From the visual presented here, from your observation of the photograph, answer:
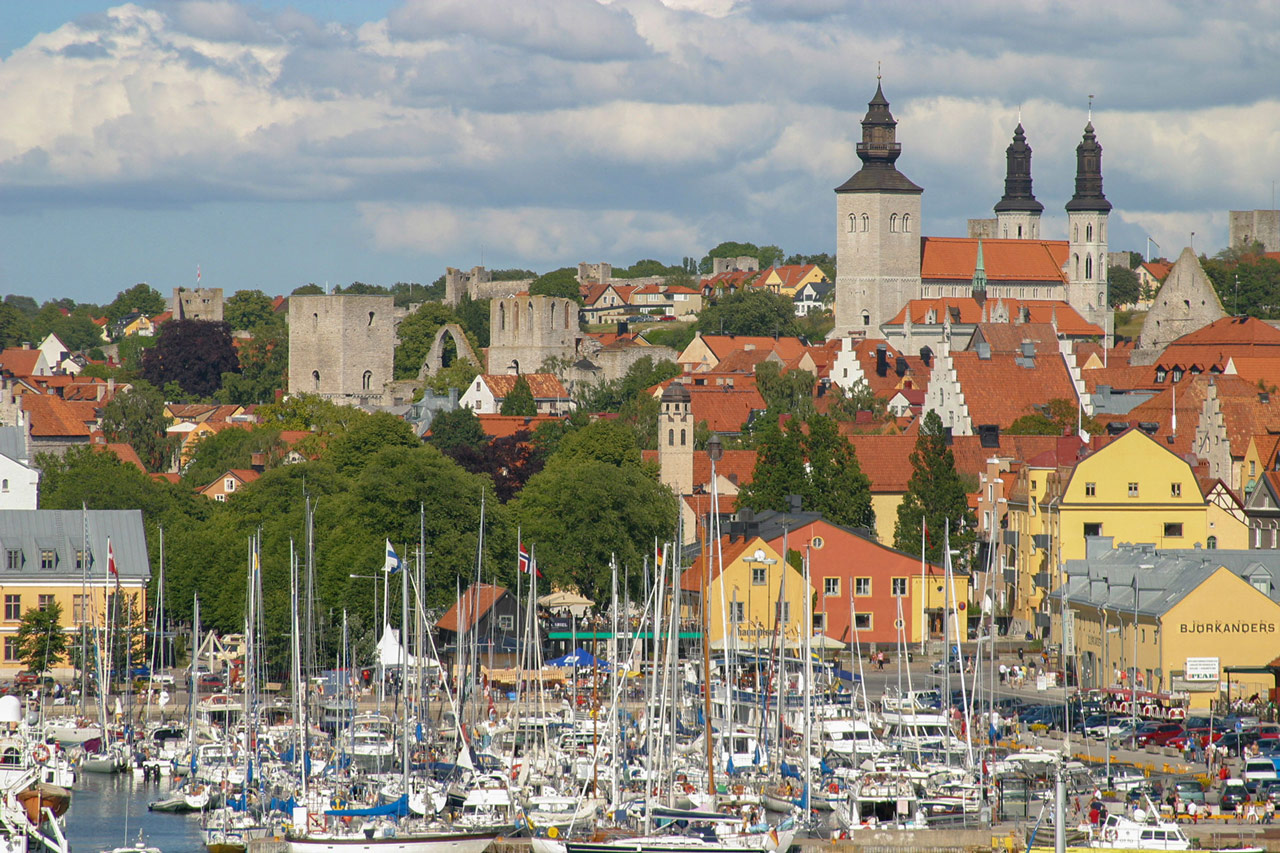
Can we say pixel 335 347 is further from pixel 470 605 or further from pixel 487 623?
pixel 470 605

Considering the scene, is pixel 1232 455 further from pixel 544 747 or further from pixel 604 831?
pixel 604 831

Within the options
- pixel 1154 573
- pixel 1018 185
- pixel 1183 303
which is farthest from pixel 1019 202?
pixel 1154 573

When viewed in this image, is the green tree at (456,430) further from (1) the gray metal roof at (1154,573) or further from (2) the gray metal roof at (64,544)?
(1) the gray metal roof at (1154,573)

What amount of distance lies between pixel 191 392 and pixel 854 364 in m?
46.5

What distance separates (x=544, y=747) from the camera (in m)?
48.7

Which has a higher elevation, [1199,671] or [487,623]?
[487,623]

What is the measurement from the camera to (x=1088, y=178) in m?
171

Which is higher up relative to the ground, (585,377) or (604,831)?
(585,377)

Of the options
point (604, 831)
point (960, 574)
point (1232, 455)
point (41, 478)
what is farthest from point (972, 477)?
point (604, 831)

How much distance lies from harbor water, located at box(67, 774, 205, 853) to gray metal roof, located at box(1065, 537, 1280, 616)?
23.8 metres

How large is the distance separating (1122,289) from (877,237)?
34804 mm

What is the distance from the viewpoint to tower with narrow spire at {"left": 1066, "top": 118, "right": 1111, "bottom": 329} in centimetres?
16475

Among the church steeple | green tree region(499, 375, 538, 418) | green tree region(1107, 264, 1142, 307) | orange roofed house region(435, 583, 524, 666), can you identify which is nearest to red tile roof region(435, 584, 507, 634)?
orange roofed house region(435, 583, 524, 666)

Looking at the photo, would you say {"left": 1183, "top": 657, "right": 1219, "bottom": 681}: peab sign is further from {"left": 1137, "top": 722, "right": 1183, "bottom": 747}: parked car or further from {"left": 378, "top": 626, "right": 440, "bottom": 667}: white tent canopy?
{"left": 378, "top": 626, "right": 440, "bottom": 667}: white tent canopy
